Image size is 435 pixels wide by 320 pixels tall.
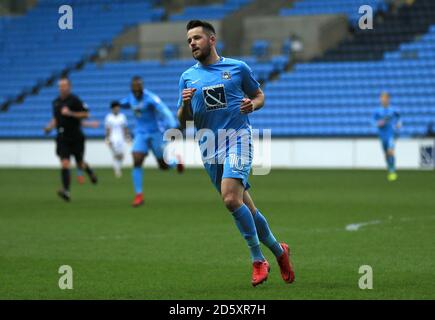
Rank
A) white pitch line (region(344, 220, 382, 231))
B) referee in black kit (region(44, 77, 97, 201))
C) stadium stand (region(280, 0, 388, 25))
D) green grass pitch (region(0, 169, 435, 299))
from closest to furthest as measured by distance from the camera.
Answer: green grass pitch (region(0, 169, 435, 299)) < white pitch line (region(344, 220, 382, 231)) < referee in black kit (region(44, 77, 97, 201)) < stadium stand (region(280, 0, 388, 25))

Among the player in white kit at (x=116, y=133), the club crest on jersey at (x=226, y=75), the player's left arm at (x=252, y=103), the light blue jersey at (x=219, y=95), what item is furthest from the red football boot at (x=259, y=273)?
the player in white kit at (x=116, y=133)

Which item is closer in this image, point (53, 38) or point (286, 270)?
point (286, 270)

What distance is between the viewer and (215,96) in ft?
28.4

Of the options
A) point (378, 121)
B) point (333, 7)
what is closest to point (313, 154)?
point (378, 121)

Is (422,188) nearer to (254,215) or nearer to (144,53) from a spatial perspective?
(254,215)

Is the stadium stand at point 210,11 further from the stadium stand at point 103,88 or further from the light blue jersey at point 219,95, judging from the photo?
the light blue jersey at point 219,95

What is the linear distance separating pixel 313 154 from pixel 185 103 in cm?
2331

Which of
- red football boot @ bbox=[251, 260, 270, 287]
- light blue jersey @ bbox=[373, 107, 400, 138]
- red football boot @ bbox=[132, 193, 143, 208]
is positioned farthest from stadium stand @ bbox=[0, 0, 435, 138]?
red football boot @ bbox=[251, 260, 270, 287]

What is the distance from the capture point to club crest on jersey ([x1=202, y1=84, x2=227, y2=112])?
8.65m

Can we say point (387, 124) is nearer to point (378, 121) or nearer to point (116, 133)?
point (378, 121)

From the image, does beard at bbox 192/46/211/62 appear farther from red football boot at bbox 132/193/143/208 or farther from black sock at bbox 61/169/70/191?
black sock at bbox 61/169/70/191

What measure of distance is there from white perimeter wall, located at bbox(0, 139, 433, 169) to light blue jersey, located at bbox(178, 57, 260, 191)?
2173cm
